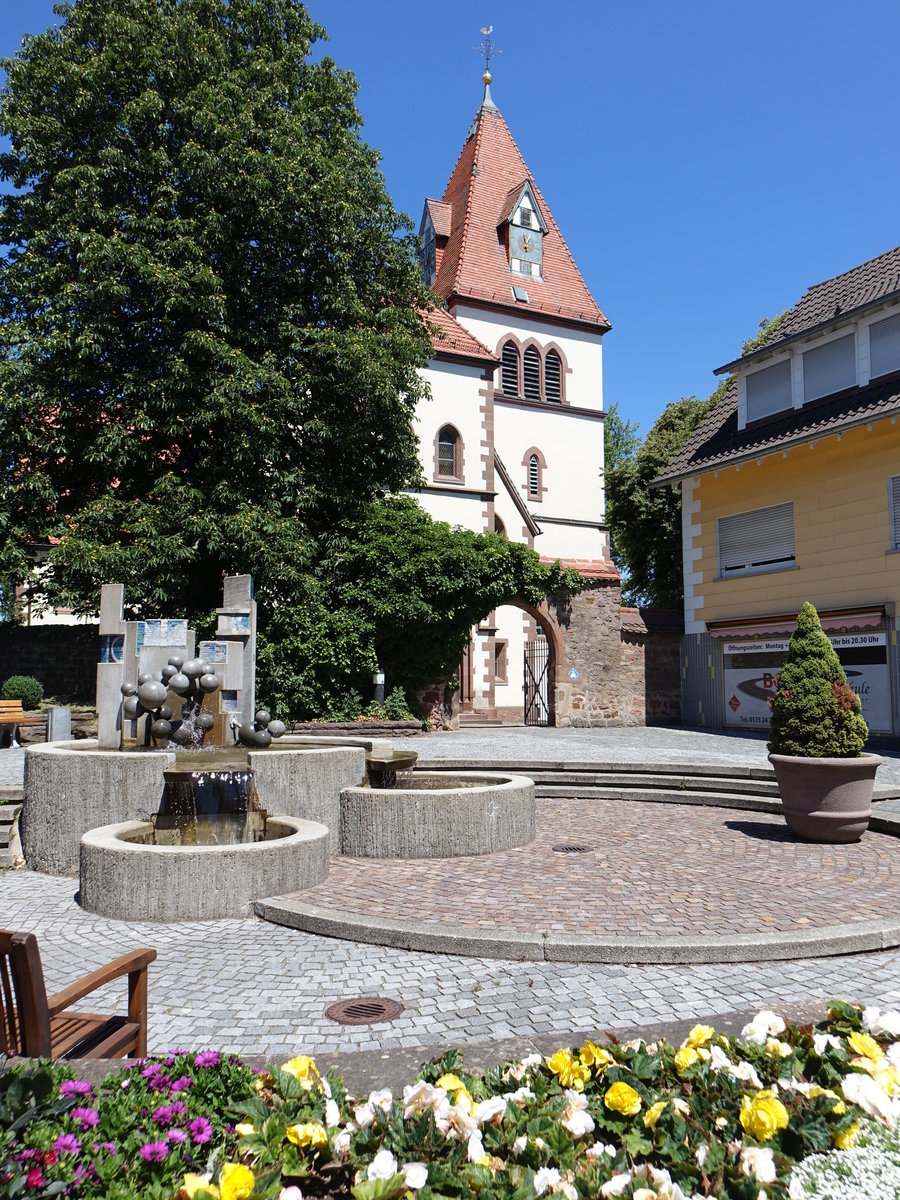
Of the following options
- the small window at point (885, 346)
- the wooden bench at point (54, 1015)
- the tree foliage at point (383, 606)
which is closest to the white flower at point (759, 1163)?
the wooden bench at point (54, 1015)

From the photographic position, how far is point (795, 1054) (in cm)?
275

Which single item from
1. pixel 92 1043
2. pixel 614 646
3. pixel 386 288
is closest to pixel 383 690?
pixel 614 646

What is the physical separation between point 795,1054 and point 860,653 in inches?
712

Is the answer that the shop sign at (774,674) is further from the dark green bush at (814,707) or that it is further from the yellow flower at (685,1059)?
the yellow flower at (685,1059)

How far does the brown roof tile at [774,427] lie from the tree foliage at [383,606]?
5.29 m

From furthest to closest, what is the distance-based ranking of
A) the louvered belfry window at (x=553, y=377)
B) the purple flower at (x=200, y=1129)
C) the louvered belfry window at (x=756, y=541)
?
the louvered belfry window at (x=553, y=377) → the louvered belfry window at (x=756, y=541) → the purple flower at (x=200, y=1129)

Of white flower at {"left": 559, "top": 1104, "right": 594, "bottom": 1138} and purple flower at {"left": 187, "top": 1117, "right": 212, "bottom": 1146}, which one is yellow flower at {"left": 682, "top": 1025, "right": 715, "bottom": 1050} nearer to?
white flower at {"left": 559, "top": 1104, "right": 594, "bottom": 1138}

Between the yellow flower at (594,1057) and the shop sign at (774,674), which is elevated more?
the shop sign at (774,674)

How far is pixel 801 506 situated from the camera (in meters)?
20.9

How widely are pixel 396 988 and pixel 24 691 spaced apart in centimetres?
1682

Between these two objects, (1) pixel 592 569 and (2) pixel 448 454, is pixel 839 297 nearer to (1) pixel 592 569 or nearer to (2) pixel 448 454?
(1) pixel 592 569

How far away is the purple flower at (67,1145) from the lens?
81.2 inches

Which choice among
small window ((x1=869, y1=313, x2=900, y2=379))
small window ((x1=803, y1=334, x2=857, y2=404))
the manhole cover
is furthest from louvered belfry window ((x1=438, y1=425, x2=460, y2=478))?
the manhole cover

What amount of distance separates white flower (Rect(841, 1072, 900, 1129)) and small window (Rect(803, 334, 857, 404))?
2009 cm
